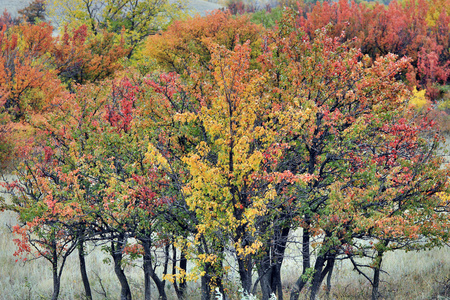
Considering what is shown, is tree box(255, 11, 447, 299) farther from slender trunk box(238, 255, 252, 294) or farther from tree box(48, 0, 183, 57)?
tree box(48, 0, 183, 57)

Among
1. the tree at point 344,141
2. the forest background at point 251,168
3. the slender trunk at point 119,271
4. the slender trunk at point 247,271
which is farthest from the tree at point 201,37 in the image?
the slender trunk at point 247,271

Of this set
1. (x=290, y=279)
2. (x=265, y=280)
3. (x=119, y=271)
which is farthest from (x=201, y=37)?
(x=265, y=280)

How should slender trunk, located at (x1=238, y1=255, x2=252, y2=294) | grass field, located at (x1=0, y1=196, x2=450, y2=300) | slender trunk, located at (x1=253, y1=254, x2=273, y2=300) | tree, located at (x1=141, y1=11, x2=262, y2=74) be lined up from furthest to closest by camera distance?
tree, located at (x1=141, y1=11, x2=262, y2=74) < grass field, located at (x1=0, y1=196, x2=450, y2=300) < slender trunk, located at (x1=253, y1=254, x2=273, y2=300) < slender trunk, located at (x1=238, y1=255, x2=252, y2=294)

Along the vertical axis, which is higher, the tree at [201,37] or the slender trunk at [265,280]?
the tree at [201,37]

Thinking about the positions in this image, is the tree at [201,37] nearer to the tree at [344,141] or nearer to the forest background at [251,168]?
the forest background at [251,168]

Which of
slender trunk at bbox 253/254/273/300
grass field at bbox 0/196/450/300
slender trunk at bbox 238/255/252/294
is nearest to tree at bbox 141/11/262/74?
grass field at bbox 0/196/450/300

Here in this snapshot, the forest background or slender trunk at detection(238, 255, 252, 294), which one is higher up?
the forest background

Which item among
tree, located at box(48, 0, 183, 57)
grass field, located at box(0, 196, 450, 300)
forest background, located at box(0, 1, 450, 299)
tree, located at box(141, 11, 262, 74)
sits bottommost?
grass field, located at box(0, 196, 450, 300)

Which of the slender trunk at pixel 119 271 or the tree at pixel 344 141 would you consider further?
the slender trunk at pixel 119 271

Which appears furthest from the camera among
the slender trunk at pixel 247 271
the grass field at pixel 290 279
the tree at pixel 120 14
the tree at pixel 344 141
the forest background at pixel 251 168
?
the tree at pixel 120 14

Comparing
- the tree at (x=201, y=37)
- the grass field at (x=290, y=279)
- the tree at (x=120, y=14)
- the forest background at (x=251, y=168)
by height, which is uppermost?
the tree at (x=120, y=14)

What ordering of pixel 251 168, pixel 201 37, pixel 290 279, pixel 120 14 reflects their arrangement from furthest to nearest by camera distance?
pixel 120 14 → pixel 201 37 → pixel 290 279 → pixel 251 168

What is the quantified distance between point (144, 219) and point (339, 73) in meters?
4.65

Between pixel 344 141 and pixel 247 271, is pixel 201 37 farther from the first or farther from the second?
pixel 247 271
